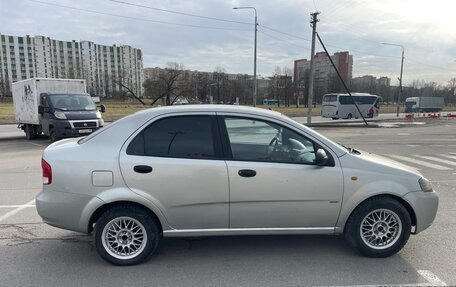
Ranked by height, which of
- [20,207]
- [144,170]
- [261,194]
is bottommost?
[20,207]

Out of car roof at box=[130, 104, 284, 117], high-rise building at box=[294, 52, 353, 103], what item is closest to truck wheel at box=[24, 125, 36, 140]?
car roof at box=[130, 104, 284, 117]

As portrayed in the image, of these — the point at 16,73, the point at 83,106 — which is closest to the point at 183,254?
the point at 83,106

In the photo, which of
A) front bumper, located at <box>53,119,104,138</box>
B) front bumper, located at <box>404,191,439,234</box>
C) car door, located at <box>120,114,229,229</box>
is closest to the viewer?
car door, located at <box>120,114,229,229</box>

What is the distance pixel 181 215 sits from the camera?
3.54 meters

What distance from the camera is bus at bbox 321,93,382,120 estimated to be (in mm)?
38062

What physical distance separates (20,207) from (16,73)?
12380cm

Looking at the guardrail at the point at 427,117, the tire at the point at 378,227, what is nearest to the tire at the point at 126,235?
the tire at the point at 378,227

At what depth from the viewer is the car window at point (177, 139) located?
354cm

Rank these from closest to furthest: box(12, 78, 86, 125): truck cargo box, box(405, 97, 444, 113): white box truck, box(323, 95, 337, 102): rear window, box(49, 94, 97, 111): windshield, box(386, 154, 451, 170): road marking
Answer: box(386, 154, 451, 170): road marking
box(49, 94, 97, 111): windshield
box(12, 78, 86, 125): truck cargo box
box(323, 95, 337, 102): rear window
box(405, 97, 444, 113): white box truck

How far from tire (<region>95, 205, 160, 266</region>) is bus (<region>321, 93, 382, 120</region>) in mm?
36973

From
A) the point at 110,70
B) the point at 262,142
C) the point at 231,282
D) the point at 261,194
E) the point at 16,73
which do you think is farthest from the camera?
the point at 110,70

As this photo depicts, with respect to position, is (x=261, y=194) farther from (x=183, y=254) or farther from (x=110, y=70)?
(x=110, y=70)

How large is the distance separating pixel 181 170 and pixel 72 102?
11.9 m

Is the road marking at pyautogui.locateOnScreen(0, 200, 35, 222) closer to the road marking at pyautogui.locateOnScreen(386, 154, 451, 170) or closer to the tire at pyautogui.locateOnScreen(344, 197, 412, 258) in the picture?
the tire at pyautogui.locateOnScreen(344, 197, 412, 258)
